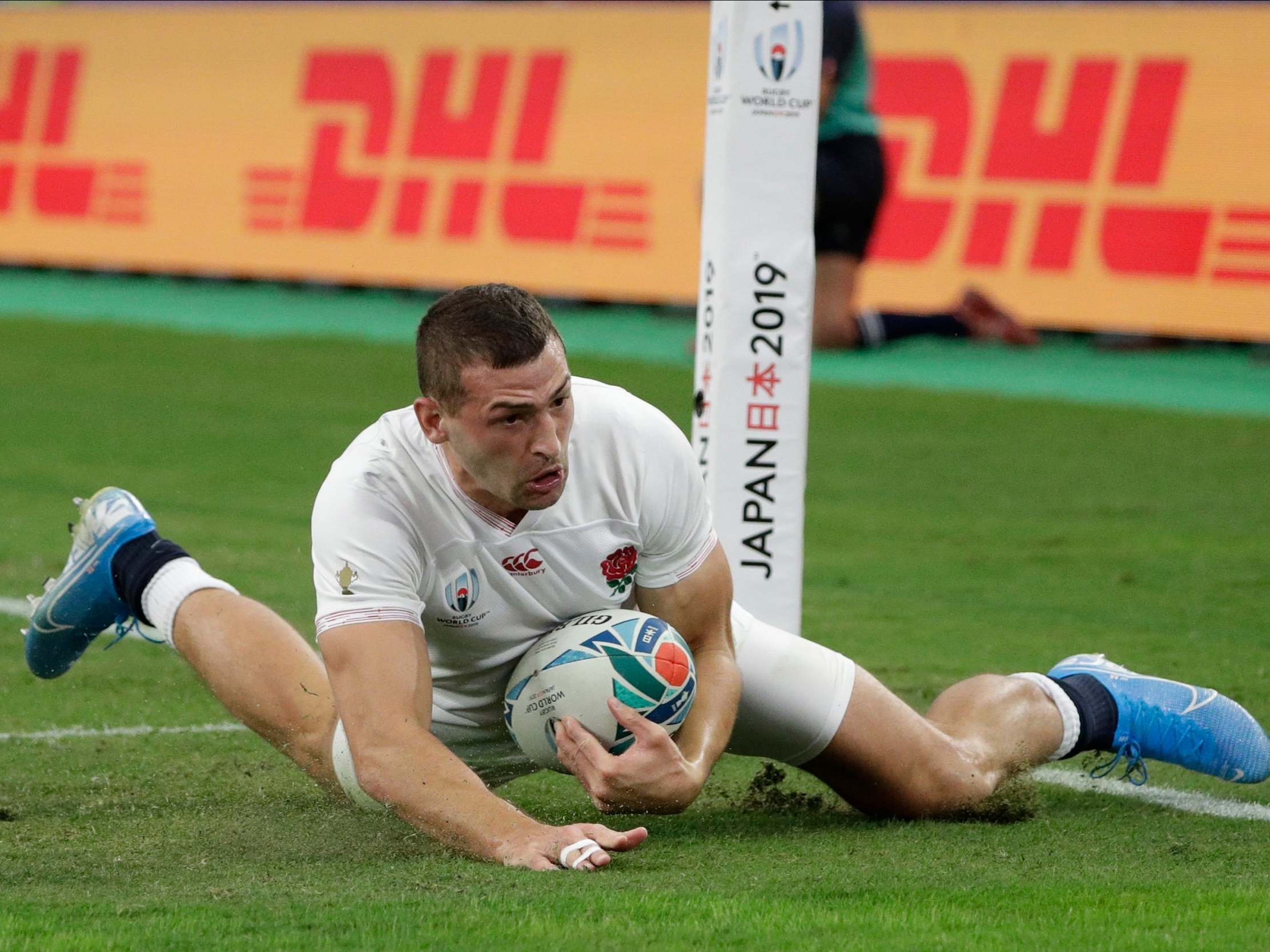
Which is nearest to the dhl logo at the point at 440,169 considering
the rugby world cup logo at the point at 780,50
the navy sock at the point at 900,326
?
the navy sock at the point at 900,326

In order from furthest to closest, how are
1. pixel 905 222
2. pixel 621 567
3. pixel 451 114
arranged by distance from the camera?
pixel 451 114 < pixel 905 222 < pixel 621 567

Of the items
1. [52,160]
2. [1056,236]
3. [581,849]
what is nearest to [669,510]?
[581,849]

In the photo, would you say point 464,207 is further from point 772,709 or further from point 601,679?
point 601,679

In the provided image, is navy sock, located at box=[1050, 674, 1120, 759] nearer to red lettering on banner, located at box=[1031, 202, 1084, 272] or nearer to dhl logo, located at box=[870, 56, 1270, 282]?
dhl logo, located at box=[870, 56, 1270, 282]

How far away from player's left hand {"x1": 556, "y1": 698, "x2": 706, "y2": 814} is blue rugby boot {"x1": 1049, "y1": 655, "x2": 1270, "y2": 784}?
1.48 m

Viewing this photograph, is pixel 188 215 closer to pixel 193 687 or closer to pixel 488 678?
pixel 193 687

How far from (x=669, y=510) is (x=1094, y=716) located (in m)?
1.43

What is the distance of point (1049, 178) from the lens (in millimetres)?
16875

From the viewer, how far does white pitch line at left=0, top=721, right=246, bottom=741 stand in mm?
6098

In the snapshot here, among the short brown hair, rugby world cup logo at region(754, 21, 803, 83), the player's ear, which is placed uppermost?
rugby world cup logo at region(754, 21, 803, 83)

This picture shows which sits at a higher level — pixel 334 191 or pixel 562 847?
pixel 334 191

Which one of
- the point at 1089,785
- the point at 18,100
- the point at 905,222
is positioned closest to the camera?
the point at 1089,785

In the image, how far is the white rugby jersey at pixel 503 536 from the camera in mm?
4574

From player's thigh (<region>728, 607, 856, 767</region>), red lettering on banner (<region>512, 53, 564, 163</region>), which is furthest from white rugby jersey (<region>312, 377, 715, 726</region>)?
red lettering on banner (<region>512, 53, 564, 163</region>)
